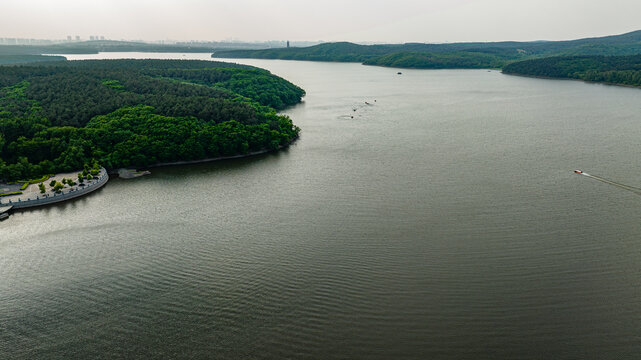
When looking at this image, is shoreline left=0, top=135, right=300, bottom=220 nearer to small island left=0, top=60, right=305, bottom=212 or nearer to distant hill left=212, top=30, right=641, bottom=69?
small island left=0, top=60, right=305, bottom=212

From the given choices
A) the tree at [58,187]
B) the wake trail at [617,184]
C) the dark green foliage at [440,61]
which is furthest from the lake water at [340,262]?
the dark green foliage at [440,61]

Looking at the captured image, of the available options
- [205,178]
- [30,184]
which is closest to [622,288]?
[205,178]

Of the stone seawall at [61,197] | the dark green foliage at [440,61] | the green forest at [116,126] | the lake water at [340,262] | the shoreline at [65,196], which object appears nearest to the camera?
the lake water at [340,262]

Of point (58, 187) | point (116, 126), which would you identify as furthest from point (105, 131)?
point (58, 187)

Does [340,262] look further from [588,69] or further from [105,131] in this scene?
[588,69]

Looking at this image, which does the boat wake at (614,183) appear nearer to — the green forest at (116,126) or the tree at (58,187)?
the green forest at (116,126)
